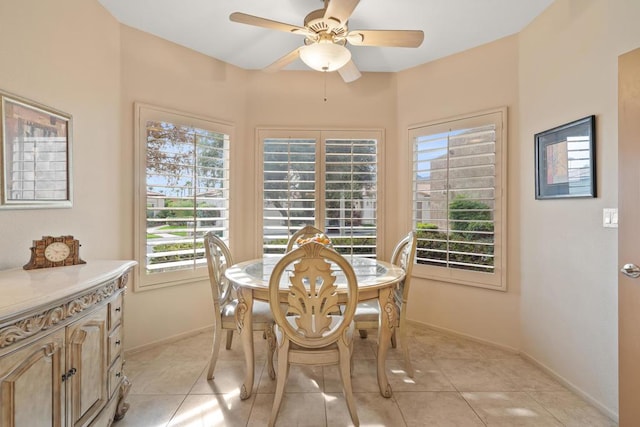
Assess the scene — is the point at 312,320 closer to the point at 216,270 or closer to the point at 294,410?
the point at 294,410

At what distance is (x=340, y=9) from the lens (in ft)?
5.86

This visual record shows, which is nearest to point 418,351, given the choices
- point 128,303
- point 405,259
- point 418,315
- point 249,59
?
point 418,315

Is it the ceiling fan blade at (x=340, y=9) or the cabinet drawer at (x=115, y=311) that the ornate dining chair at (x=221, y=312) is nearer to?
the cabinet drawer at (x=115, y=311)

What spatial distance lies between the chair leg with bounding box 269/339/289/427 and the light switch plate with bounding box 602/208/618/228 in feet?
6.94

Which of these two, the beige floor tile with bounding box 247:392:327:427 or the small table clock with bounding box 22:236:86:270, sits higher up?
the small table clock with bounding box 22:236:86:270

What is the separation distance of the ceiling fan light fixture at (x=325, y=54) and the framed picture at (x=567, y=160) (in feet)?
5.48

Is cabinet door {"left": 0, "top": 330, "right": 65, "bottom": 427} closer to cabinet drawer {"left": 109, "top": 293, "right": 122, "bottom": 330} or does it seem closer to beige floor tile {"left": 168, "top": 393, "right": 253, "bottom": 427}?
cabinet drawer {"left": 109, "top": 293, "right": 122, "bottom": 330}

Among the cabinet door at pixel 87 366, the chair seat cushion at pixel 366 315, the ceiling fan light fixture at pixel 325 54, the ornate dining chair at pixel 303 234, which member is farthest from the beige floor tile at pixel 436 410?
the ceiling fan light fixture at pixel 325 54

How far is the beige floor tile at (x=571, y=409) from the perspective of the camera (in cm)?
185

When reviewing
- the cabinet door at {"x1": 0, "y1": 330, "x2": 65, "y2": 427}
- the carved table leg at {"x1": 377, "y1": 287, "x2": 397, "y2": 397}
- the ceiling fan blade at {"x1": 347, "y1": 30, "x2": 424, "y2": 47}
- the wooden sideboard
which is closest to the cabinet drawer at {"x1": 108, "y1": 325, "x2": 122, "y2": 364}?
the wooden sideboard

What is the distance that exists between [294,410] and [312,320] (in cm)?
65

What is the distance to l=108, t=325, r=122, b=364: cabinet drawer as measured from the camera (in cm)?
167

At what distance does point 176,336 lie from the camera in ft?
9.69

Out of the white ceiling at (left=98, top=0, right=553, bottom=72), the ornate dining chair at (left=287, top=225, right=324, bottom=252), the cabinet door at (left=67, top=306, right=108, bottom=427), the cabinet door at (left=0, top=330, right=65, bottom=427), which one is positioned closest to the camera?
the cabinet door at (left=0, top=330, right=65, bottom=427)
